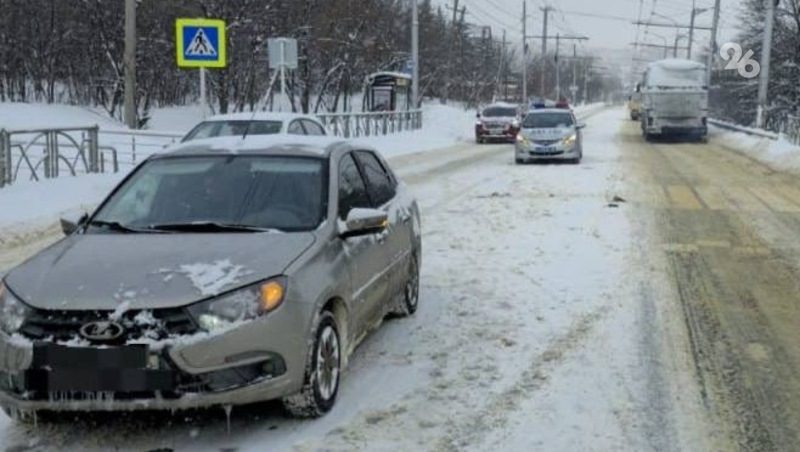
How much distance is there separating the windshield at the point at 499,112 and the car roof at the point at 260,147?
31231 mm

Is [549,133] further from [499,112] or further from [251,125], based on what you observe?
[499,112]

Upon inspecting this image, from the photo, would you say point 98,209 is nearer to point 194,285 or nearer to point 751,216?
point 194,285

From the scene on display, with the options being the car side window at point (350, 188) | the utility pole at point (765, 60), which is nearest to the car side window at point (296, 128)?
the car side window at point (350, 188)

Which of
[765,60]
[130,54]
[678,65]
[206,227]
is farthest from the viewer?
[678,65]

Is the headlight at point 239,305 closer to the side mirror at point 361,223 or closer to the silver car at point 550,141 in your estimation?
the side mirror at point 361,223

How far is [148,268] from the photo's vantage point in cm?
439

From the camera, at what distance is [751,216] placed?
13172 millimetres

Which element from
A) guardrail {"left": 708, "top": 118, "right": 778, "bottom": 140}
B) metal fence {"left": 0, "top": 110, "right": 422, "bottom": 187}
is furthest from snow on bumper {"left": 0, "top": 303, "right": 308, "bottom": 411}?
guardrail {"left": 708, "top": 118, "right": 778, "bottom": 140}

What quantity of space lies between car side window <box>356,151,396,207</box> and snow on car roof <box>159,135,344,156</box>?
12.7 inches

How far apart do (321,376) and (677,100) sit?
34105 millimetres

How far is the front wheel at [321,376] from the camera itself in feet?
14.9

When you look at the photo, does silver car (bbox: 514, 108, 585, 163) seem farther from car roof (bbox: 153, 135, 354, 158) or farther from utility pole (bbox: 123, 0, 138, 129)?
car roof (bbox: 153, 135, 354, 158)

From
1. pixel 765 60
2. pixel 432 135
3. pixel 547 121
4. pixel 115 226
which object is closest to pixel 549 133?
pixel 547 121

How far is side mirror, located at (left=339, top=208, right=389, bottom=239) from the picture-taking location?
17.2 ft
